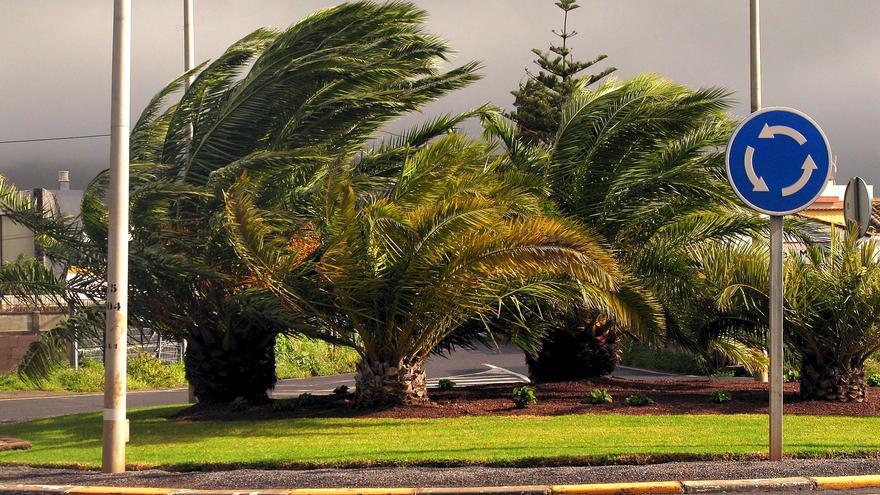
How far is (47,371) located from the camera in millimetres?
13922

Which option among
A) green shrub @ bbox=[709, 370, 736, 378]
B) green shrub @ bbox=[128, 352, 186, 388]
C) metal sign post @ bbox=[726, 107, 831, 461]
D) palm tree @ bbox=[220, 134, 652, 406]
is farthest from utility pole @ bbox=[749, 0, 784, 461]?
green shrub @ bbox=[128, 352, 186, 388]

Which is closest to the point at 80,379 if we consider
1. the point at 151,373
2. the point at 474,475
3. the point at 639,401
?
the point at 151,373

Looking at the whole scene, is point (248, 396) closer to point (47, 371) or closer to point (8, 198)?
point (47, 371)

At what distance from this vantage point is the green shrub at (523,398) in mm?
13547

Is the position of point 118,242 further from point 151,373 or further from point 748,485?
point 151,373

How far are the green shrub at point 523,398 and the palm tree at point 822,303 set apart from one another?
8.33ft

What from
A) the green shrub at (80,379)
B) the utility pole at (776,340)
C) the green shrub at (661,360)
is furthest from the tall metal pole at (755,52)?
the green shrub at (80,379)

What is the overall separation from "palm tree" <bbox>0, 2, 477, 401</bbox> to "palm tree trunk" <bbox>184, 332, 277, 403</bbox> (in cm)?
2

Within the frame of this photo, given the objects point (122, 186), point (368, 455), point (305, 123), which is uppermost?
point (305, 123)

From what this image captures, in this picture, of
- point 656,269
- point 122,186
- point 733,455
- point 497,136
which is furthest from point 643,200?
point 122,186

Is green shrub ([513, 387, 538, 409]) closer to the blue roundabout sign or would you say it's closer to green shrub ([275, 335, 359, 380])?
the blue roundabout sign

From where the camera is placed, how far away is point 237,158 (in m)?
15.0

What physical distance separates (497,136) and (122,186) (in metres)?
8.29

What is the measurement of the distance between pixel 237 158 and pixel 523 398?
5.10 meters
